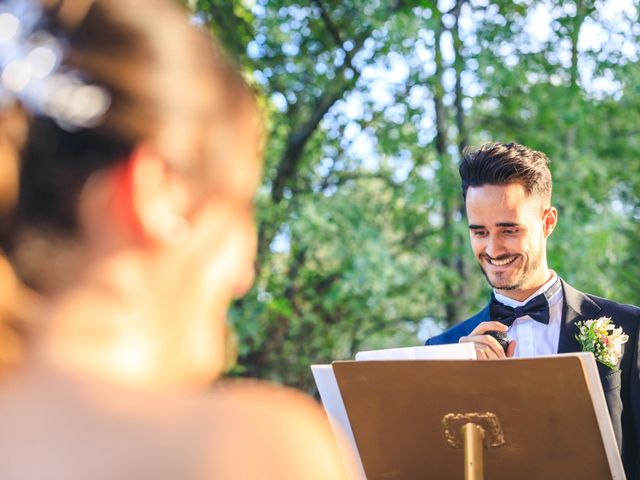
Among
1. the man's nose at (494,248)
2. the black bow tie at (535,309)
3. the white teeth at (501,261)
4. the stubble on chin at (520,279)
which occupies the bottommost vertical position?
the black bow tie at (535,309)

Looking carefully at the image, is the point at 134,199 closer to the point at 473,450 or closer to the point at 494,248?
the point at 473,450

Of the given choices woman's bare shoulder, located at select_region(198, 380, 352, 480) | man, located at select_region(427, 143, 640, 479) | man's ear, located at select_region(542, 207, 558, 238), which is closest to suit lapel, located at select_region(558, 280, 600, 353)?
man, located at select_region(427, 143, 640, 479)

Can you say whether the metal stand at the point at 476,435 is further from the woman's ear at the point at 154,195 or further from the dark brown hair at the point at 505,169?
the woman's ear at the point at 154,195

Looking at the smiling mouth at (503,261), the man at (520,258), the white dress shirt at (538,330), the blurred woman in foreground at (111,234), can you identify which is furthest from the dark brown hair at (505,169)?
the blurred woman in foreground at (111,234)

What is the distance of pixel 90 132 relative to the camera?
91 cm

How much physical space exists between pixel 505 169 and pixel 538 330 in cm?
72

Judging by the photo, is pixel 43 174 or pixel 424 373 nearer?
pixel 43 174

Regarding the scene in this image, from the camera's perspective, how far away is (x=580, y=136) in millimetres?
8859

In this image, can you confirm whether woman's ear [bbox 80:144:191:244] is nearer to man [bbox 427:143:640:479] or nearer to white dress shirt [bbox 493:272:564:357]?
man [bbox 427:143:640:479]

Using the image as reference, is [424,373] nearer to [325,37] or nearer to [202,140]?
[202,140]

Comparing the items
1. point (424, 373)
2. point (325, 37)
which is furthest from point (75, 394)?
point (325, 37)

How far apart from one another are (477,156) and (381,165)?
5402mm

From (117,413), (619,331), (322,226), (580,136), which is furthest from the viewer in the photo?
(580,136)

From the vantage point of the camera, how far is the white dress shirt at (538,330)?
3913 mm
